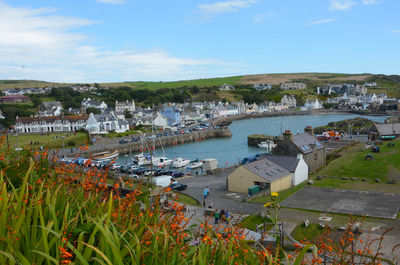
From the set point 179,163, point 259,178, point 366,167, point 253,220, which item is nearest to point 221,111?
point 179,163

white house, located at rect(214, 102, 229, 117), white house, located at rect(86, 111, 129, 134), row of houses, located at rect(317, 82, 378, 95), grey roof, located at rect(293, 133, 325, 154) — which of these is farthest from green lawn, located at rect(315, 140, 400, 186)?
row of houses, located at rect(317, 82, 378, 95)

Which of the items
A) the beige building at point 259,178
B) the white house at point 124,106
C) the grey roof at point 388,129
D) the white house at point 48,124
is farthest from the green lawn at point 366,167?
the white house at point 124,106

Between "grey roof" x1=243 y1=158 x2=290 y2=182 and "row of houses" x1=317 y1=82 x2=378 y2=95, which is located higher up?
"row of houses" x1=317 y1=82 x2=378 y2=95

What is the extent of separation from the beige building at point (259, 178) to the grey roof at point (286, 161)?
758 millimetres

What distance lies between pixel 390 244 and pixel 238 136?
57.8m

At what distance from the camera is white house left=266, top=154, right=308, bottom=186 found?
24609 mm

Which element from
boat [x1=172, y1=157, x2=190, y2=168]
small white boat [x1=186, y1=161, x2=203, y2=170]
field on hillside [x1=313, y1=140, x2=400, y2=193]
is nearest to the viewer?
field on hillside [x1=313, y1=140, x2=400, y2=193]

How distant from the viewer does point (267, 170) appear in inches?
936

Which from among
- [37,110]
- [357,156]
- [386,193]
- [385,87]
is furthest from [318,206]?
[385,87]

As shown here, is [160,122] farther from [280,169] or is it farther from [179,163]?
[280,169]

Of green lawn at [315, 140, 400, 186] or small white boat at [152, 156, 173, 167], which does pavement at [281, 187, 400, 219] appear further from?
small white boat at [152, 156, 173, 167]

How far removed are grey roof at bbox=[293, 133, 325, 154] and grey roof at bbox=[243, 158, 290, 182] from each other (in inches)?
181

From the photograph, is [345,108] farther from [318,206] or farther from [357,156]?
[318,206]

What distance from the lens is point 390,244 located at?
13516 mm
